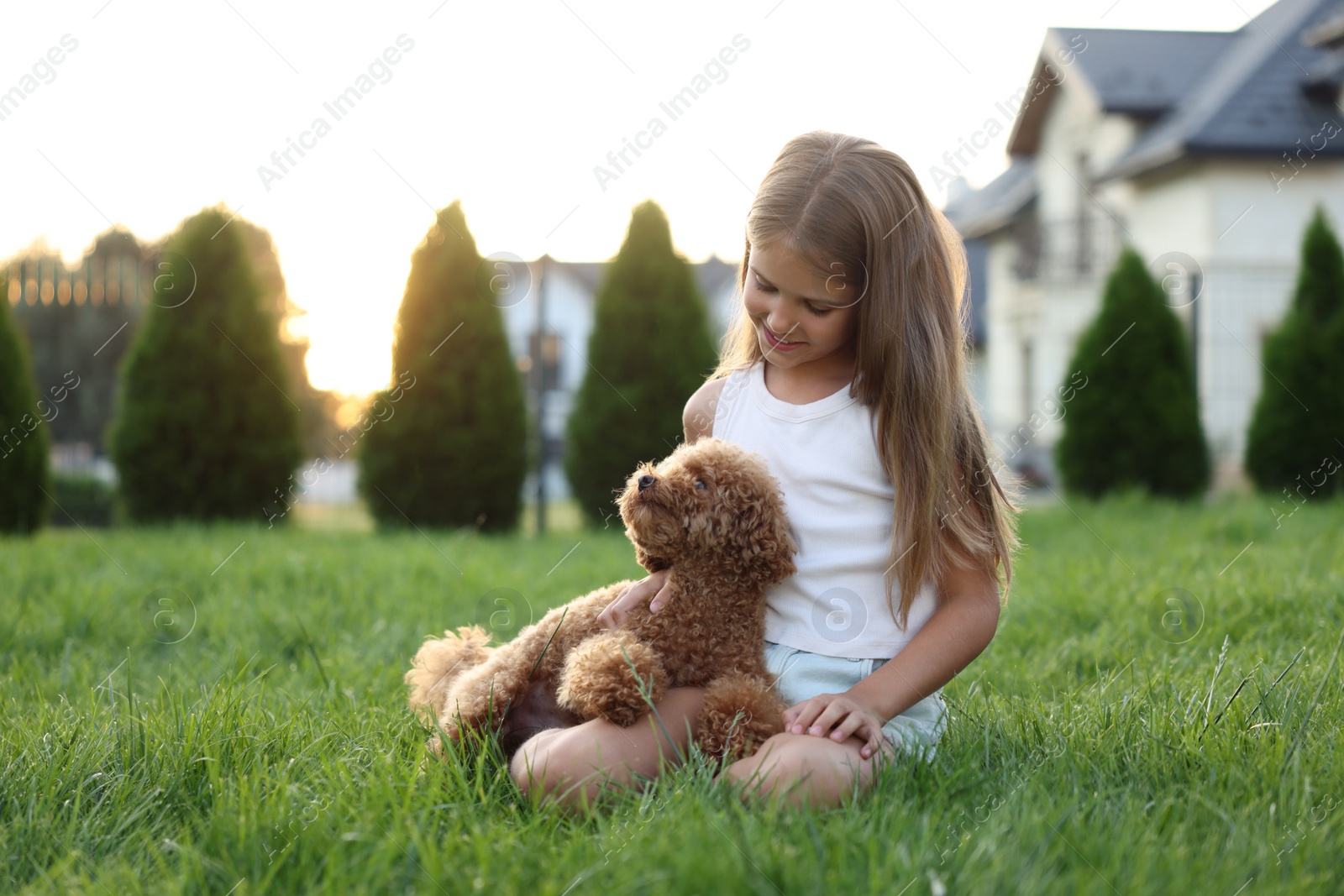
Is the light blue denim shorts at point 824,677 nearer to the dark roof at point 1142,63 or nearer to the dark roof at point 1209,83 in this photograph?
the dark roof at point 1209,83

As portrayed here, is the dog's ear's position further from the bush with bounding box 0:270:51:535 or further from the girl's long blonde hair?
the bush with bounding box 0:270:51:535

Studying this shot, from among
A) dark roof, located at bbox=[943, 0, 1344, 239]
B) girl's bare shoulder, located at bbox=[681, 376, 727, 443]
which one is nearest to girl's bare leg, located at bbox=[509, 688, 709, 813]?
girl's bare shoulder, located at bbox=[681, 376, 727, 443]

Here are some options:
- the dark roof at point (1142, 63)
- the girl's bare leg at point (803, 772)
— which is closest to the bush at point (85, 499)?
the girl's bare leg at point (803, 772)

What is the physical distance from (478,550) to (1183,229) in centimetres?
1141

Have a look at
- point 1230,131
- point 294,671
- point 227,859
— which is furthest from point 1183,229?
point 227,859

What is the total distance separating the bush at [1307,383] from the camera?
8.58m

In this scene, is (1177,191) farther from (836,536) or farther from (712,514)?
(712,514)

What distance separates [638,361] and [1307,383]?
5739mm

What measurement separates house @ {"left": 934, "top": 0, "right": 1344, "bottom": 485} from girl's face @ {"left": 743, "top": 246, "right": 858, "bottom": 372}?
763 cm

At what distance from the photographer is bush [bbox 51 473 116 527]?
12.3 metres

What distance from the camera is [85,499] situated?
12.4 metres

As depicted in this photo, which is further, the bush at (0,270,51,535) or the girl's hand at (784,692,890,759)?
the bush at (0,270,51,535)

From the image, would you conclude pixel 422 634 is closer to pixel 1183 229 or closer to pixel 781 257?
pixel 781 257

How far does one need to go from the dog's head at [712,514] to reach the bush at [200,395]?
22.8 feet
